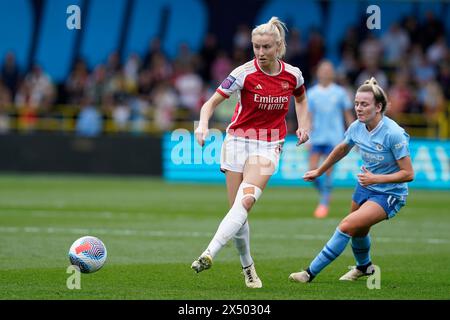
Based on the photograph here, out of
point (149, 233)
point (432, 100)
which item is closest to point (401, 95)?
point (432, 100)

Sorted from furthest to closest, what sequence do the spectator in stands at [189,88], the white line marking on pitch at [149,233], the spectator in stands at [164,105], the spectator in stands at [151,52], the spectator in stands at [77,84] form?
the spectator in stands at [151,52] < the spectator in stands at [77,84] < the spectator in stands at [189,88] < the spectator in stands at [164,105] < the white line marking on pitch at [149,233]

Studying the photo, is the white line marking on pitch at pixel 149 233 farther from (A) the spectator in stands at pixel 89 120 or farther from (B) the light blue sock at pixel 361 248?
(A) the spectator in stands at pixel 89 120

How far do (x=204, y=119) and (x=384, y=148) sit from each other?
1777 millimetres

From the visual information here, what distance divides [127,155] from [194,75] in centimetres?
334

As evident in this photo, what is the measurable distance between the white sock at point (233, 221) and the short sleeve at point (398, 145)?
1354mm

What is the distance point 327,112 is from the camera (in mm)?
18172

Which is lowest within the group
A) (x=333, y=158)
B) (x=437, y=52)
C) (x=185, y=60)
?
(x=333, y=158)

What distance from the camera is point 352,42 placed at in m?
28.8

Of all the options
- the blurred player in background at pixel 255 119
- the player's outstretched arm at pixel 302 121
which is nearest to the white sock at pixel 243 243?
the blurred player in background at pixel 255 119

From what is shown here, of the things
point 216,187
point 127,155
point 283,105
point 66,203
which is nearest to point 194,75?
point 127,155

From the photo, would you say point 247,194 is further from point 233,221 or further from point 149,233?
point 149,233

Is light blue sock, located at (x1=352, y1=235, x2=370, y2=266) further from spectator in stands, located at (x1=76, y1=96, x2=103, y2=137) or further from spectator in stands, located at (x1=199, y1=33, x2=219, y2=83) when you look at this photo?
spectator in stands, located at (x1=199, y1=33, x2=219, y2=83)

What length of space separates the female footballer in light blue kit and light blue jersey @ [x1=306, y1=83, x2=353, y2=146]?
8246mm

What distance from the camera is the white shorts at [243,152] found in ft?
31.5
